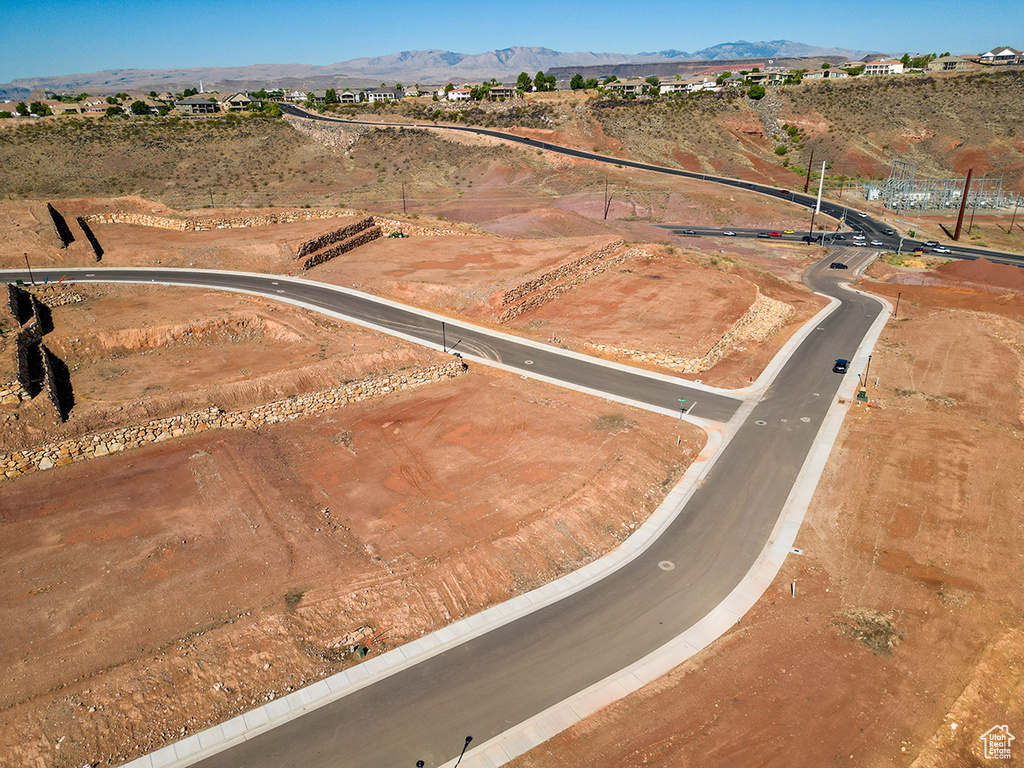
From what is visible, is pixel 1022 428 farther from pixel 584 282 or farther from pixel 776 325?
pixel 584 282

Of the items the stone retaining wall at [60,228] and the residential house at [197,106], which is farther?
the residential house at [197,106]

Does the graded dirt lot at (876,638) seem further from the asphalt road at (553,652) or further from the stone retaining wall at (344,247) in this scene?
the stone retaining wall at (344,247)

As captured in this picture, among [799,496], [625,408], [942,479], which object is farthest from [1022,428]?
[625,408]

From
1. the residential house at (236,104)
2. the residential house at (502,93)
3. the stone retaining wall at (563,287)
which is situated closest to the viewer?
the stone retaining wall at (563,287)

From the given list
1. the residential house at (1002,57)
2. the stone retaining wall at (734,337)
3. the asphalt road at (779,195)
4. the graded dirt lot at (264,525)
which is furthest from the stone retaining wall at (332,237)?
the residential house at (1002,57)

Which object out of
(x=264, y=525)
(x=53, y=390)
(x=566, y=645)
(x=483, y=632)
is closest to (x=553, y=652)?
(x=566, y=645)

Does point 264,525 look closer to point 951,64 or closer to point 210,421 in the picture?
point 210,421
